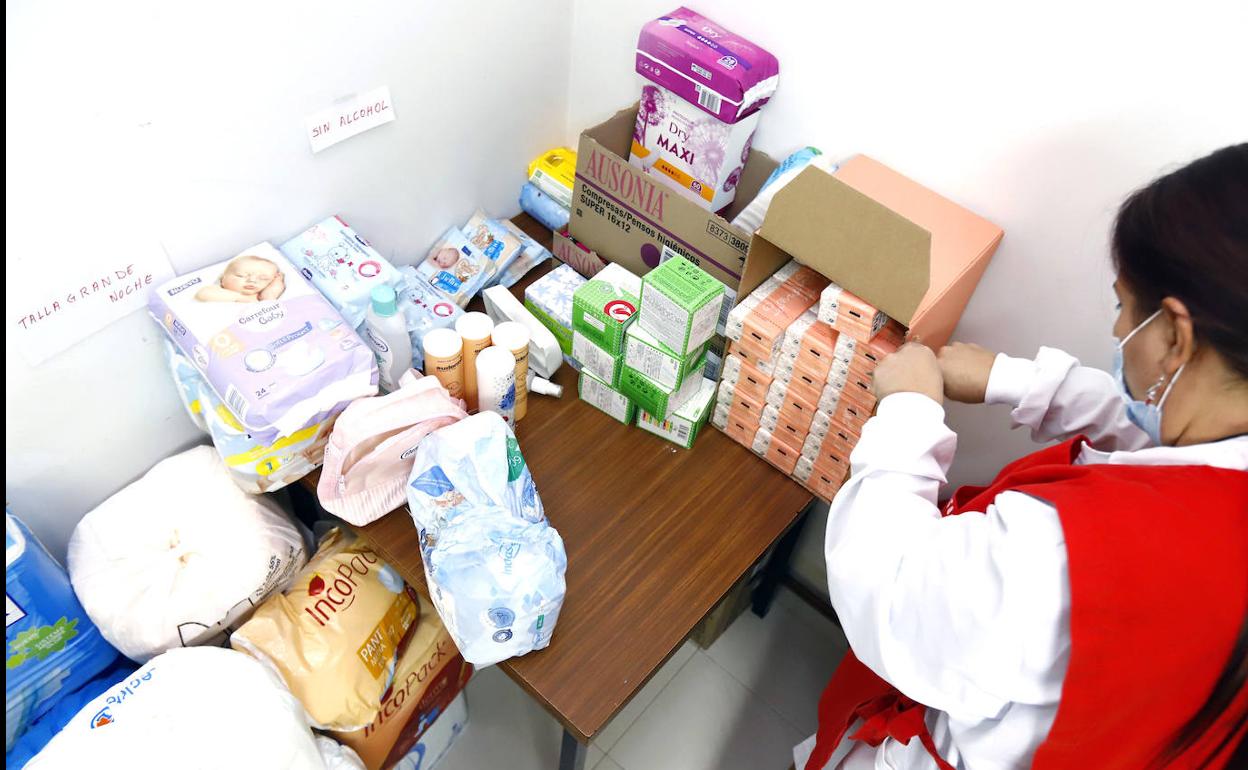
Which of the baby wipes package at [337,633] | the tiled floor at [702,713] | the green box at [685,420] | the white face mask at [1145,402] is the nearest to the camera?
the white face mask at [1145,402]

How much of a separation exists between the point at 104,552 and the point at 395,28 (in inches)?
33.6

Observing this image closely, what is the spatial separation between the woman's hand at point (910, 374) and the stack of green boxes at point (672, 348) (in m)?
0.25

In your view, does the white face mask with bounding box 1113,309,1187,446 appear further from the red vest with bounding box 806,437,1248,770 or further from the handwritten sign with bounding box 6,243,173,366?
the handwritten sign with bounding box 6,243,173,366

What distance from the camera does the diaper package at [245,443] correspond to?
1.07m

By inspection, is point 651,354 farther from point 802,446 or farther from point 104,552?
point 104,552

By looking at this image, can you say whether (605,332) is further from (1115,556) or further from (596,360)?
(1115,556)

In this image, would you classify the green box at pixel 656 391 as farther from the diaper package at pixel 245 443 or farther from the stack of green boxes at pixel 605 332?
the diaper package at pixel 245 443

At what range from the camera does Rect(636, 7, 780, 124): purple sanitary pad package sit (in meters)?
1.19

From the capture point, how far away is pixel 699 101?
1.24m

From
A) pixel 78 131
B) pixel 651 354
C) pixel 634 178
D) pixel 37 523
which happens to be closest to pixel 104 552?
pixel 37 523

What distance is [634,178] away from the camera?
1.25 metres

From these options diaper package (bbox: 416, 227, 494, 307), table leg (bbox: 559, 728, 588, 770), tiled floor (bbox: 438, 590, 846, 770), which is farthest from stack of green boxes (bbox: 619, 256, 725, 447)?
tiled floor (bbox: 438, 590, 846, 770)

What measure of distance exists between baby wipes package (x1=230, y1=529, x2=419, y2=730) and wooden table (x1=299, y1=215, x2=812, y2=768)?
16 cm

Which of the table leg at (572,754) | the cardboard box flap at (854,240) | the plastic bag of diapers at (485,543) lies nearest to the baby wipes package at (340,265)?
the plastic bag of diapers at (485,543)
